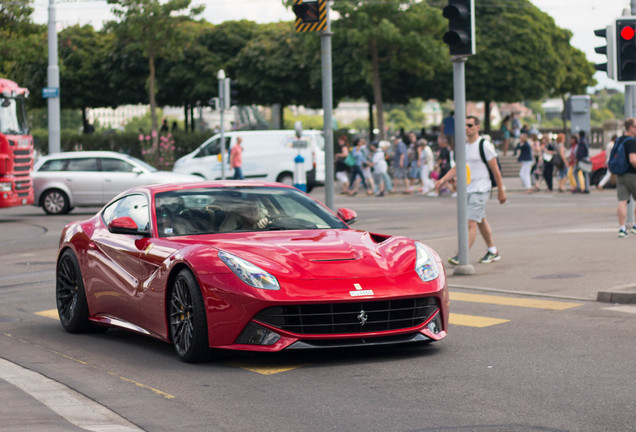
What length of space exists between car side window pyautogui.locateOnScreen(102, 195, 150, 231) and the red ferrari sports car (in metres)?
0.02

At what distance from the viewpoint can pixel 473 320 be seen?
9.18 metres

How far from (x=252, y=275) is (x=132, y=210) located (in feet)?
6.50

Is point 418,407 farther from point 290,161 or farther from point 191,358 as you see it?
point 290,161

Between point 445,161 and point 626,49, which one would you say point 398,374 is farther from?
point 445,161

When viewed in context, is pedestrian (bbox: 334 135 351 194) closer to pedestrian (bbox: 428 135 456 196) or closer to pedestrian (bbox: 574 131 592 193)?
pedestrian (bbox: 428 135 456 196)

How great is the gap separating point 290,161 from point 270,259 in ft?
89.3

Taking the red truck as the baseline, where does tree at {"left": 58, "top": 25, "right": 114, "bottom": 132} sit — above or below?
above

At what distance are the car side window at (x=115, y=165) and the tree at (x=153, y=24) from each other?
71.5 feet

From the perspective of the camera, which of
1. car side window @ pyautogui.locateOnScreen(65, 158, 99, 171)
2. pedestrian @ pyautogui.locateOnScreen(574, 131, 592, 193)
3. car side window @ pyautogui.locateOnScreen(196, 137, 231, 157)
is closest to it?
car side window @ pyautogui.locateOnScreen(65, 158, 99, 171)

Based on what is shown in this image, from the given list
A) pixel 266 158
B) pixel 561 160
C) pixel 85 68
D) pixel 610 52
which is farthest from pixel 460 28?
pixel 85 68

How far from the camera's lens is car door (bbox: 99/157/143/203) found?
88.0 feet

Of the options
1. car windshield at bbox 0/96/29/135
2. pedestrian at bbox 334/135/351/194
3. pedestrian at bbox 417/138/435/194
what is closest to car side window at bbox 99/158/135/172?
car windshield at bbox 0/96/29/135

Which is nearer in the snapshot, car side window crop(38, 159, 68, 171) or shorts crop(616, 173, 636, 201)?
shorts crop(616, 173, 636, 201)

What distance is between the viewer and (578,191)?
32.2 meters
